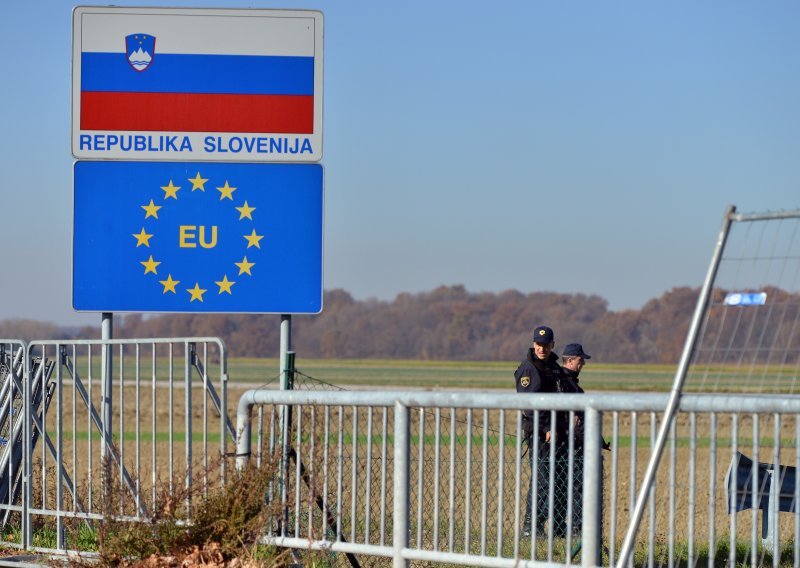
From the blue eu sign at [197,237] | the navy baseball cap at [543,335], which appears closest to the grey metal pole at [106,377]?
the blue eu sign at [197,237]

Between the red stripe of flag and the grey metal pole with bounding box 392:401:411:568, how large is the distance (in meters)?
3.29

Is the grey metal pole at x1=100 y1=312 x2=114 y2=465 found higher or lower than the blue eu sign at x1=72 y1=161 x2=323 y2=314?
lower

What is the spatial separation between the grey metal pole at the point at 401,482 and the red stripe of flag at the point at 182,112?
3.29 metres

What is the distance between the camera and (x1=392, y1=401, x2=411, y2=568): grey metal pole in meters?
7.37

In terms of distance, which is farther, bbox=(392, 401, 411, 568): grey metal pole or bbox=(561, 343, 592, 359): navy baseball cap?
bbox=(561, 343, 592, 359): navy baseball cap

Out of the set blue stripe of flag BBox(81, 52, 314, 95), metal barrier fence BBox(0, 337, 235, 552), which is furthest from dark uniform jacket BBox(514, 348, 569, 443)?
blue stripe of flag BBox(81, 52, 314, 95)

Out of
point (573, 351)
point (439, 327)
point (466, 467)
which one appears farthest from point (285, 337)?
point (439, 327)

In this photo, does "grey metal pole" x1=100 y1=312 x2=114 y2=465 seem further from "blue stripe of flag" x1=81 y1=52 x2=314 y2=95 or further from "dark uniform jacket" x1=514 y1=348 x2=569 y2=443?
"dark uniform jacket" x1=514 y1=348 x2=569 y2=443

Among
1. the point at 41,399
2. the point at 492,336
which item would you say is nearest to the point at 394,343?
the point at 492,336

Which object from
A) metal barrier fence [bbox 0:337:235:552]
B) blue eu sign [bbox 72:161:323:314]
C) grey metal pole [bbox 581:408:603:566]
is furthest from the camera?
blue eu sign [bbox 72:161:323:314]

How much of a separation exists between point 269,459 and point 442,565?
6.30ft

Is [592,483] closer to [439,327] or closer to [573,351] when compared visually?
[573,351]

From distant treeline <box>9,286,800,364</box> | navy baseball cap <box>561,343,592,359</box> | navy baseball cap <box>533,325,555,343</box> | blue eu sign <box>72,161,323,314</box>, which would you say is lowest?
distant treeline <box>9,286,800,364</box>

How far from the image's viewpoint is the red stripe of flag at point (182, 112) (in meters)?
9.91
